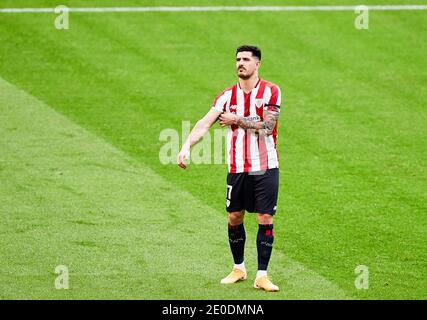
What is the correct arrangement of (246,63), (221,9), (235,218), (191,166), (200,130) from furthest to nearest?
(221,9) → (191,166) → (235,218) → (200,130) → (246,63)

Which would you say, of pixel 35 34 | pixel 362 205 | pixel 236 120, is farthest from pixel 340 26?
pixel 236 120

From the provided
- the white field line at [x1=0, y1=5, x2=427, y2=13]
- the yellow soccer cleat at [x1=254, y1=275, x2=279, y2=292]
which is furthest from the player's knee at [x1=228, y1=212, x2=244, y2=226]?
the white field line at [x1=0, y1=5, x2=427, y2=13]

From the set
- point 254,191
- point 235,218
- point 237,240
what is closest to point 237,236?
point 237,240

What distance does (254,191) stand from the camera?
1043cm

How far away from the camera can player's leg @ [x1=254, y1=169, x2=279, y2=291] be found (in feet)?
→ 33.9

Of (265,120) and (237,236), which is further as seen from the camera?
(237,236)

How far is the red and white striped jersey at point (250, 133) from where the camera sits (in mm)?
10383

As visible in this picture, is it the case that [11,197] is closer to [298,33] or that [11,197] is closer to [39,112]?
[39,112]

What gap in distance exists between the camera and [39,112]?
663 inches

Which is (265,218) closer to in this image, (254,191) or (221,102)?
(254,191)

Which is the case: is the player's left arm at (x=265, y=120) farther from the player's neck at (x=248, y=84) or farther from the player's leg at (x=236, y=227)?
the player's leg at (x=236, y=227)

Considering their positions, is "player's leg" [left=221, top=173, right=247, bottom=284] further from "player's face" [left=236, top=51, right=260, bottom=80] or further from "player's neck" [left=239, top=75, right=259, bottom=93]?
"player's face" [left=236, top=51, right=260, bottom=80]

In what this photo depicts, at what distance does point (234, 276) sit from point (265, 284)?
444mm

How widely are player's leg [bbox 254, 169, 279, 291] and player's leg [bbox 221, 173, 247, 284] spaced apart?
207 mm
